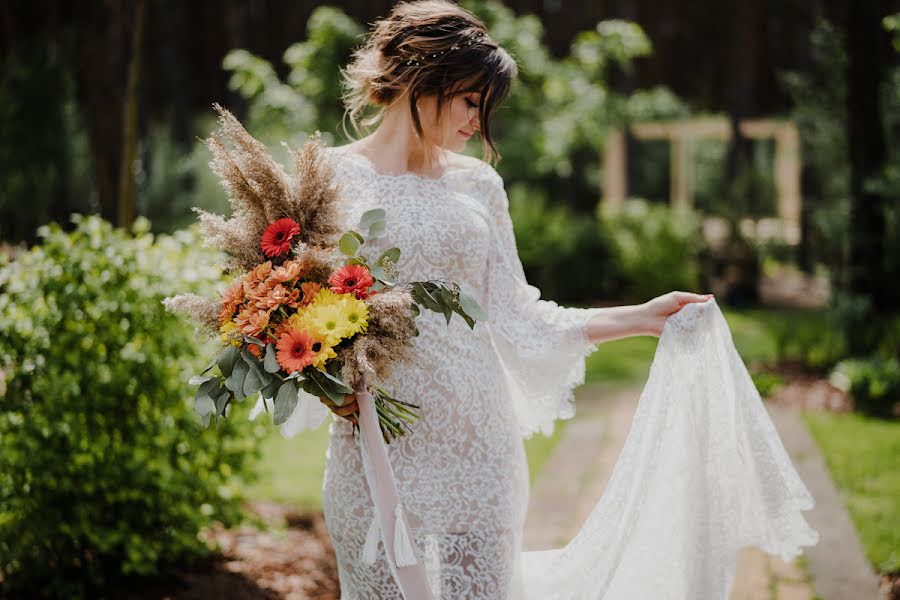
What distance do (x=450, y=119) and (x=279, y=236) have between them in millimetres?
697

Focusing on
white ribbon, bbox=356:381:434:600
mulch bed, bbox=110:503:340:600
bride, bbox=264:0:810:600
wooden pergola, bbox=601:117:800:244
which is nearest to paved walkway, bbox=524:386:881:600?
mulch bed, bbox=110:503:340:600

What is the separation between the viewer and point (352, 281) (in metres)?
2.03

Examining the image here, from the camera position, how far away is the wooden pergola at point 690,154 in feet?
52.2

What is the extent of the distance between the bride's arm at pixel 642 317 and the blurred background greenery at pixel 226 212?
131 centimetres

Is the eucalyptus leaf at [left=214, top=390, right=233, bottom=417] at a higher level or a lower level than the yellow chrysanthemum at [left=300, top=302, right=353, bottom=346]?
lower

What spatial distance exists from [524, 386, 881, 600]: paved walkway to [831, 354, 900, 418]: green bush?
1.67 feet

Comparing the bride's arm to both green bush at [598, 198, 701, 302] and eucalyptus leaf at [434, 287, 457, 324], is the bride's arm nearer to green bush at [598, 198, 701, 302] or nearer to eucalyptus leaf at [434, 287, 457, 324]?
eucalyptus leaf at [434, 287, 457, 324]

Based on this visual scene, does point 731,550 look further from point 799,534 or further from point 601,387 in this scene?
point 601,387

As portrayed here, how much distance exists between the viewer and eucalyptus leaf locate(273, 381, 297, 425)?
6.36ft

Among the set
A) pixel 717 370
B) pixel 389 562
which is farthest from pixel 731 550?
pixel 389 562

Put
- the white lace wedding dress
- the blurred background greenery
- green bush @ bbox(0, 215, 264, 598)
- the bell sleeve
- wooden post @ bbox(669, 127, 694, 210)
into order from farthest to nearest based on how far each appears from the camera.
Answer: wooden post @ bbox(669, 127, 694, 210)
the blurred background greenery
green bush @ bbox(0, 215, 264, 598)
the bell sleeve
the white lace wedding dress

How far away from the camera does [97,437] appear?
346 centimetres

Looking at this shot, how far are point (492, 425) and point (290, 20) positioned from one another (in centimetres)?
1716

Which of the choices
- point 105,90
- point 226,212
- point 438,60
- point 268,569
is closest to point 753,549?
point 268,569
